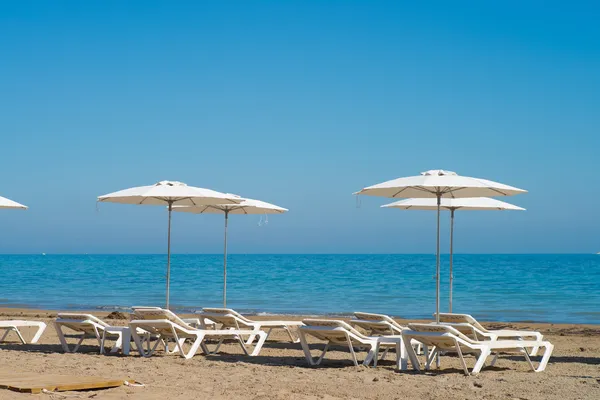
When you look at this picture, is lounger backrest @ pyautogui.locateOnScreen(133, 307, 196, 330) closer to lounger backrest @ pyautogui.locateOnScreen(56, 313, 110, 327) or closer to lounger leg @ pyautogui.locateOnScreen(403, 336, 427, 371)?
lounger backrest @ pyautogui.locateOnScreen(56, 313, 110, 327)

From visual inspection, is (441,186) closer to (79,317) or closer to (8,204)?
(79,317)

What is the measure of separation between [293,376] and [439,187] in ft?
10.2

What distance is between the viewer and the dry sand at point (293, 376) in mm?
6777

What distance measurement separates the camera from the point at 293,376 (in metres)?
7.78

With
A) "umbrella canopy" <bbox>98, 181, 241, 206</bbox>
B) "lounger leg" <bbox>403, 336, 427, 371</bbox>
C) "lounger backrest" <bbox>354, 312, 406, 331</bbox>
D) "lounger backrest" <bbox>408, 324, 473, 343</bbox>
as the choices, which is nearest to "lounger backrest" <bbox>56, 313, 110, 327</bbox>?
"umbrella canopy" <bbox>98, 181, 241, 206</bbox>

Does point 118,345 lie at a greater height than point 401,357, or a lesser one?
lesser

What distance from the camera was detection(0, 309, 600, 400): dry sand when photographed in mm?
6777


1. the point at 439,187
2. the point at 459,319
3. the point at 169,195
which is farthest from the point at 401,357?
the point at 169,195

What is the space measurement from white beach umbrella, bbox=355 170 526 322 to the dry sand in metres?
1.38

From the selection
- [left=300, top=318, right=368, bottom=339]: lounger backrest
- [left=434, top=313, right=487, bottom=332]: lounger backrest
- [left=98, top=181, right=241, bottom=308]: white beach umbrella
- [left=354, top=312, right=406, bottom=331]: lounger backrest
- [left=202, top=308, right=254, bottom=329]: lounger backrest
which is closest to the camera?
[left=300, top=318, right=368, bottom=339]: lounger backrest

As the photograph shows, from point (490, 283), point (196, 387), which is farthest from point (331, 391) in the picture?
point (490, 283)

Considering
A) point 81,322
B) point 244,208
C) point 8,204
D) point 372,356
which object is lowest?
point 372,356

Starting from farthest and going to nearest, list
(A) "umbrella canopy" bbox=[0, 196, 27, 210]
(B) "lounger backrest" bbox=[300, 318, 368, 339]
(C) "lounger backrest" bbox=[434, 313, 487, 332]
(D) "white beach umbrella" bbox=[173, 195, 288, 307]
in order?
(D) "white beach umbrella" bbox=[173, 195, 288, 307] → (A) "umbrella canopy" bbox=[0, 196, 27, 210] → (C) "lounger backrest" bbox=[434, 313, 487, 332] → (B) "lounger backrest" bbox=[300, 318, 368, 339]

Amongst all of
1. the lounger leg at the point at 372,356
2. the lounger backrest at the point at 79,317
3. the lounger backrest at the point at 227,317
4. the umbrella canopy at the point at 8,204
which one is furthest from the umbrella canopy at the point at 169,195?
the lounger leg at the point at 372,356
